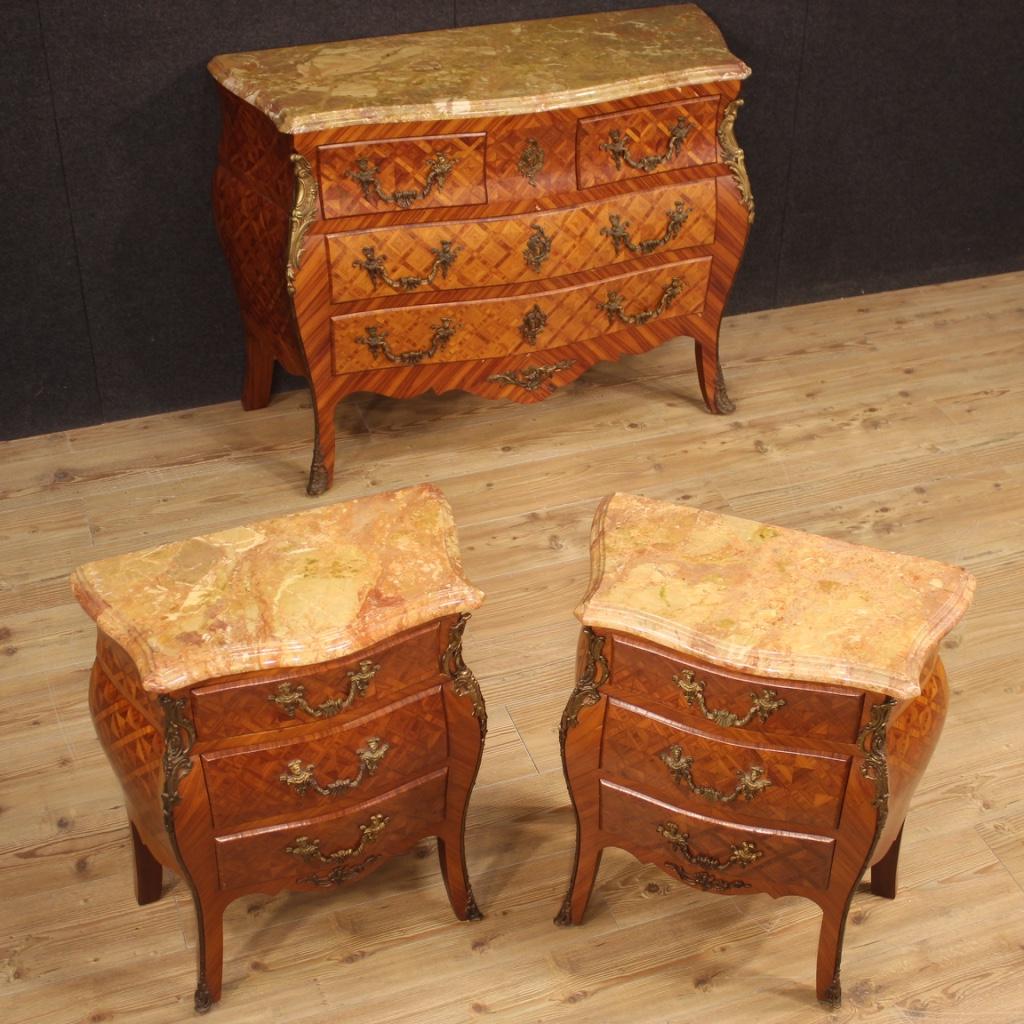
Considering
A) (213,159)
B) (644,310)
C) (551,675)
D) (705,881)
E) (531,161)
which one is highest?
(531,161)

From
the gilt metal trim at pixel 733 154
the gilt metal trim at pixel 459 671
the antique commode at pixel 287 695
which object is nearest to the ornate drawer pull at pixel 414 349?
Answer: the gilt metal trim at pixel 733 154

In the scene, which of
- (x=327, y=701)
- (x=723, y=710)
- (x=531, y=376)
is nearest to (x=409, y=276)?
(x=531, y=376)

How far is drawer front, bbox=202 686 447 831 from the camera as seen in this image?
85.1 inches

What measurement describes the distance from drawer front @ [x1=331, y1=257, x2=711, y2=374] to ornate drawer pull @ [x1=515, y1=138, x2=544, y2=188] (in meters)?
0.29

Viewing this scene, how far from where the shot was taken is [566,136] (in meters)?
3.37

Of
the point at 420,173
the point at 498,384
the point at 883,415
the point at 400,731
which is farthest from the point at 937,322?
the point at 400,731

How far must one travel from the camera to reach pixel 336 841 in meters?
2.31

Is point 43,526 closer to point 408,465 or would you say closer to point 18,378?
point 18,378

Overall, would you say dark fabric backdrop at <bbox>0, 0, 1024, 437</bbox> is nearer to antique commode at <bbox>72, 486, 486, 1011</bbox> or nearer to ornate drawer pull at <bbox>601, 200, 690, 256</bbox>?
ornate drawer pull at <bbox>601, 200, 690, 256</bbox>

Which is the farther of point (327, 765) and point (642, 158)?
point (642, 158)

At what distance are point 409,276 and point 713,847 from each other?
5.32 ft

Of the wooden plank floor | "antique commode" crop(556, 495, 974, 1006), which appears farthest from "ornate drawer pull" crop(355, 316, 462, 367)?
"antique commode" crop(556, 495, 974, 1006)

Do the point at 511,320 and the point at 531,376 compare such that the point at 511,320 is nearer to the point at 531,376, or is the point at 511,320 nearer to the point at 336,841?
the point at 531,376

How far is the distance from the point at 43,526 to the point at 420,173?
1248mm
